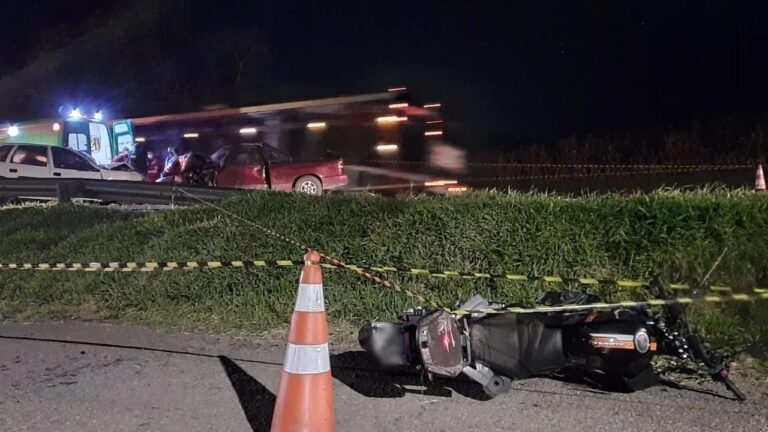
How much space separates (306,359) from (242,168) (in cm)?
1439

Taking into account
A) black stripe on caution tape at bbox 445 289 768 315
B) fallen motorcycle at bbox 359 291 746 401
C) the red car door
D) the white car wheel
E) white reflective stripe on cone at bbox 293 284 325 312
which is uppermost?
the red car door

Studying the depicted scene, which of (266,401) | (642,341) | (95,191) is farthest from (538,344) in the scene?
(95,191)

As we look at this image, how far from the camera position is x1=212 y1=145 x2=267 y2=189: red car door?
17.9m

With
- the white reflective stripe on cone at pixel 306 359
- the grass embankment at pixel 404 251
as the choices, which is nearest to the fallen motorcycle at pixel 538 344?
the white reflective stripe on cone at pixel 306 359

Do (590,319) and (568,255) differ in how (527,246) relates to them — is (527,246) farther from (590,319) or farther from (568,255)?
(590,319)

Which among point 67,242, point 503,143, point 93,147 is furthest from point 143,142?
point 67,242

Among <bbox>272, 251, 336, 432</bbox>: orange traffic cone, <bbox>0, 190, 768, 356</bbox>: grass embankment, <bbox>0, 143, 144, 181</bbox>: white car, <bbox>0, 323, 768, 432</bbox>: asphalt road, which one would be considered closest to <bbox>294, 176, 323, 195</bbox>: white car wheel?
<bbox>0, 143, 144, 181</bbox>: white car

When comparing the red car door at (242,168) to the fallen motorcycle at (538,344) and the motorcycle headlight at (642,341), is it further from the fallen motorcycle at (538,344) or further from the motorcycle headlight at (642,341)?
the motorcycle headlight at (642,341)

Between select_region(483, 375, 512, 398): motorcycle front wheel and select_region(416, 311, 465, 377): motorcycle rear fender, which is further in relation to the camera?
select_region(483, 375, 512, 398): motorcycle front wheel

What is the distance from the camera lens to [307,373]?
162 inches

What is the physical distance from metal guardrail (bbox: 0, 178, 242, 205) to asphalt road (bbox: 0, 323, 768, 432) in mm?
7351

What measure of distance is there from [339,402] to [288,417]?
3.01 ft

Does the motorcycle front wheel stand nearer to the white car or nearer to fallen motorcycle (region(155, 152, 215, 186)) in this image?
fallen motorcycle (region(155, 152, 215, 186))

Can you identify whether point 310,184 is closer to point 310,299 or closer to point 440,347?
point 440,347
